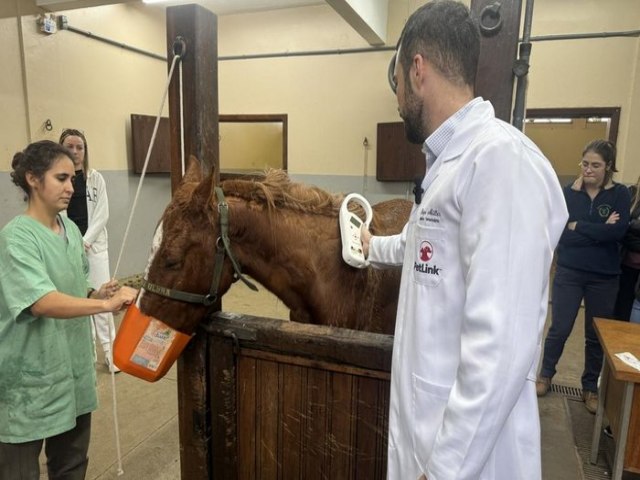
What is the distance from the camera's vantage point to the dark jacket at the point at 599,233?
102 inches

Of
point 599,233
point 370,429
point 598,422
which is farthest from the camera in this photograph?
point 599,233

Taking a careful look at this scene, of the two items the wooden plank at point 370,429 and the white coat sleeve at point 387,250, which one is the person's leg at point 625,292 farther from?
the wooden plank at point 370,429

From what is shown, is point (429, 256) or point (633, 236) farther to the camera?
point (633, 236)

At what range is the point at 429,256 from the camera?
76 cm

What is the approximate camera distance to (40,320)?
143 cm

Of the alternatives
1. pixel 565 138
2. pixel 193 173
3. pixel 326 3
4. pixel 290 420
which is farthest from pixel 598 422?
pixel 565 138

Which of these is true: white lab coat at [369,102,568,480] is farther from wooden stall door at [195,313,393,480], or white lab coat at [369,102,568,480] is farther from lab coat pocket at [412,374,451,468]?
wooden stall door at [195,313,393,480]

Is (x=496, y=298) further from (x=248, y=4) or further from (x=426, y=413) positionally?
(x=248, y=4)

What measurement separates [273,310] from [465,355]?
396 centimetres

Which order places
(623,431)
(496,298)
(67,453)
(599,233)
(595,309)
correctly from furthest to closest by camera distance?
(595,309)
(599,233)
(623,431)
(67,453)
(496,298)

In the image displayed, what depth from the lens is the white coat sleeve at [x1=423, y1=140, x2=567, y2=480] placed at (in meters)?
0.63

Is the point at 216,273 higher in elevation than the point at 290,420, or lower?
higher

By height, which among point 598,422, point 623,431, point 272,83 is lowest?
point 598,422

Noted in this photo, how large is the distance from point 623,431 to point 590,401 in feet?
3.42
